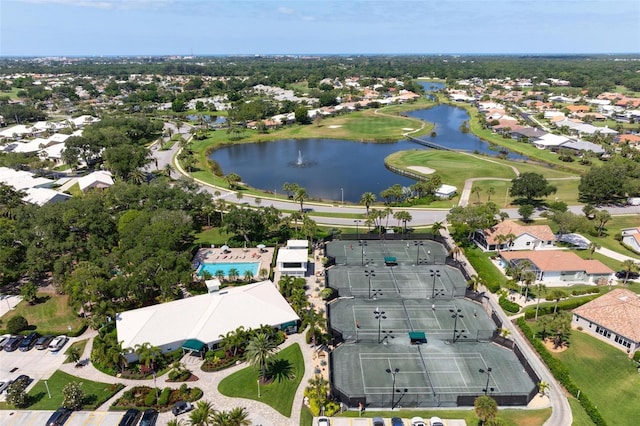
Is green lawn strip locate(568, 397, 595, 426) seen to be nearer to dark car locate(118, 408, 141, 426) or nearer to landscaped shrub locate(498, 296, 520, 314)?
landscaped shrub locate(498, 296, 520, 314)

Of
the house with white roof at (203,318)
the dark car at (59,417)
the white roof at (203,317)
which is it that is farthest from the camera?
the white roof at (203,317)

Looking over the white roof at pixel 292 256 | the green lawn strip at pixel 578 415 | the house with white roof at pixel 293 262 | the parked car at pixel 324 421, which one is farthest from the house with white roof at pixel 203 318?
the green lawn strip at pixel 578 415

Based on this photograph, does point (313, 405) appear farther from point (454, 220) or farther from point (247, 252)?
point (454, 220)

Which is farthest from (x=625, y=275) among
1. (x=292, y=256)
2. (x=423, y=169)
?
(x=423, y=169)

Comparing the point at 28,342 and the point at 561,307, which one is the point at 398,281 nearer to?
the point at 561,307

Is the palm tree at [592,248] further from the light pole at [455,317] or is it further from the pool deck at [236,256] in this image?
the pool deck at [236,256]

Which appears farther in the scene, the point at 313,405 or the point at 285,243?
the point at 285,243

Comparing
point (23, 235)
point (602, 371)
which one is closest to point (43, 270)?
point (23, 235)
